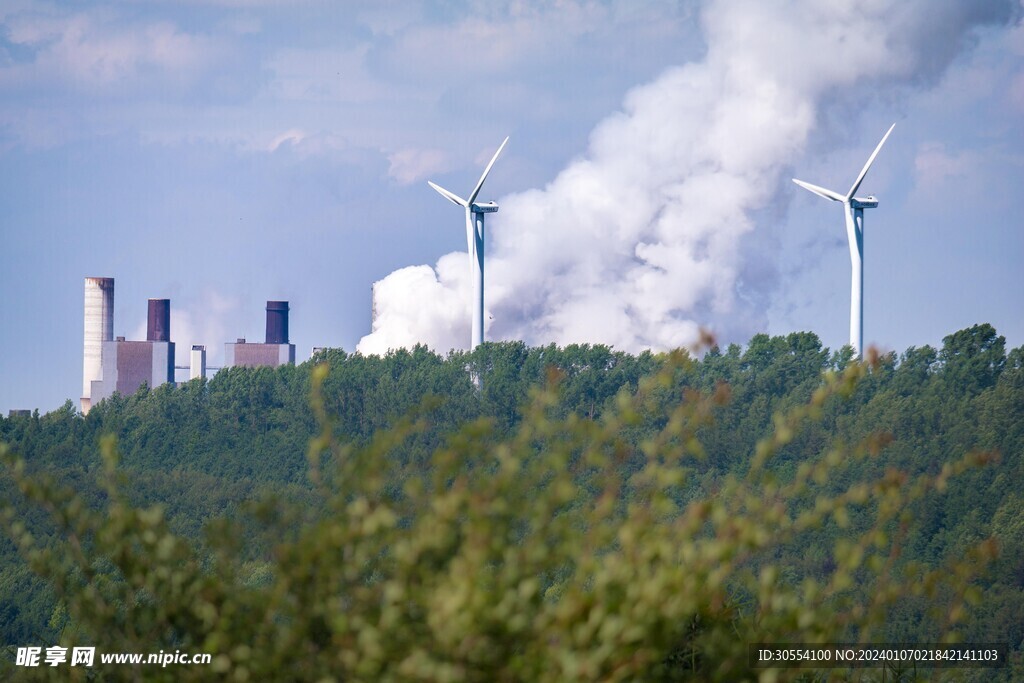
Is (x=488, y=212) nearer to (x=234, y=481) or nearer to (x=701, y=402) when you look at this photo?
(x=234, y=481)

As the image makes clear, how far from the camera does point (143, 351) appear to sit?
11188 cm

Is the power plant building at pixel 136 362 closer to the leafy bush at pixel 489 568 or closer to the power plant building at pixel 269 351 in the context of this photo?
the power plant building at pixel 269 351

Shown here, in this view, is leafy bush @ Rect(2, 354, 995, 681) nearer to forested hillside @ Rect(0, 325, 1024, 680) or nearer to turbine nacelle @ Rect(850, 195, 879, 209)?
forested hillside @ Rect(0, 325, 1024, 680)

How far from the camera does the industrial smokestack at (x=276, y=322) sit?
376 ft

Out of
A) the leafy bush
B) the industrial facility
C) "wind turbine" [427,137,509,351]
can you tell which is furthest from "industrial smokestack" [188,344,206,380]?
the leafy bush

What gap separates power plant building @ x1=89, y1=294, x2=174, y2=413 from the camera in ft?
362

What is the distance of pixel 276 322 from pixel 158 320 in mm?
10106

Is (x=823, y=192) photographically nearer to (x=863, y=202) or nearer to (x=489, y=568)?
(x=863, y=202)

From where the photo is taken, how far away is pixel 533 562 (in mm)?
4852

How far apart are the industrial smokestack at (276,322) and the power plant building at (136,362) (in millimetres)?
7881

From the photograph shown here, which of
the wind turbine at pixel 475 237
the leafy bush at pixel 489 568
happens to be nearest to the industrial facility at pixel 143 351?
the wind turbine at pixel 475 237

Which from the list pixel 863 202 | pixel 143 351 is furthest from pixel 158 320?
pixel 863 202

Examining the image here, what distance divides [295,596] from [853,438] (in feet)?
296

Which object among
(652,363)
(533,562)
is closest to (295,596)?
(533,562)
